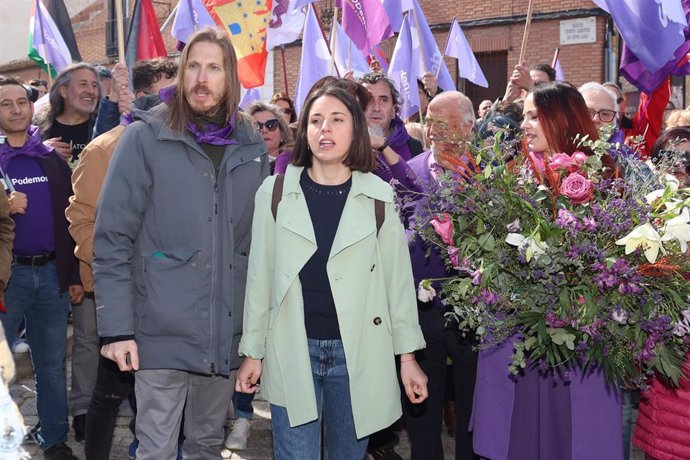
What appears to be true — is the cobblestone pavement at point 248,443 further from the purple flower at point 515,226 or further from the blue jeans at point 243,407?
the purple flower at point 515,226

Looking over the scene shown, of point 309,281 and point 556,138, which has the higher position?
point 556,138

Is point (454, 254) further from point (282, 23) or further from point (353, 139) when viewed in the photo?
point (282, 23)

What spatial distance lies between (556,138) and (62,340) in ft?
10.7

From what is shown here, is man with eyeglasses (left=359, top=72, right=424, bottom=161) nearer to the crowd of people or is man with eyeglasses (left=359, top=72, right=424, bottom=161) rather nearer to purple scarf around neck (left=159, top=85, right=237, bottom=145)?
the crowd of people

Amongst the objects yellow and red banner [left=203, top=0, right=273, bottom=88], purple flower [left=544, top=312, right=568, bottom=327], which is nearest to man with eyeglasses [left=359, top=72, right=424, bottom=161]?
purple flower [left=544, top=312, right=568, bottom=327]

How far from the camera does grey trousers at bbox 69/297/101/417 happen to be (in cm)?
542

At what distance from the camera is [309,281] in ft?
11.4

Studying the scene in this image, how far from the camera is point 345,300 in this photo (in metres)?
3.42

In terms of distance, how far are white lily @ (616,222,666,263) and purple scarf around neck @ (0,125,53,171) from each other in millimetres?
3603

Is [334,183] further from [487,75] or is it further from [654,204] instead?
[487,75]

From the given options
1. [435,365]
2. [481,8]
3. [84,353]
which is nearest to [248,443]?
[84,353]

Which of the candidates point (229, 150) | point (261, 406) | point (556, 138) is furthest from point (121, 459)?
point (556, 138)

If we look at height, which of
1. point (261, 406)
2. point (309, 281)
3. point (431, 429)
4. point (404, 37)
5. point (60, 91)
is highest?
point (404, 37)

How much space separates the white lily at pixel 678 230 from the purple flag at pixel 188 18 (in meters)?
5.91
